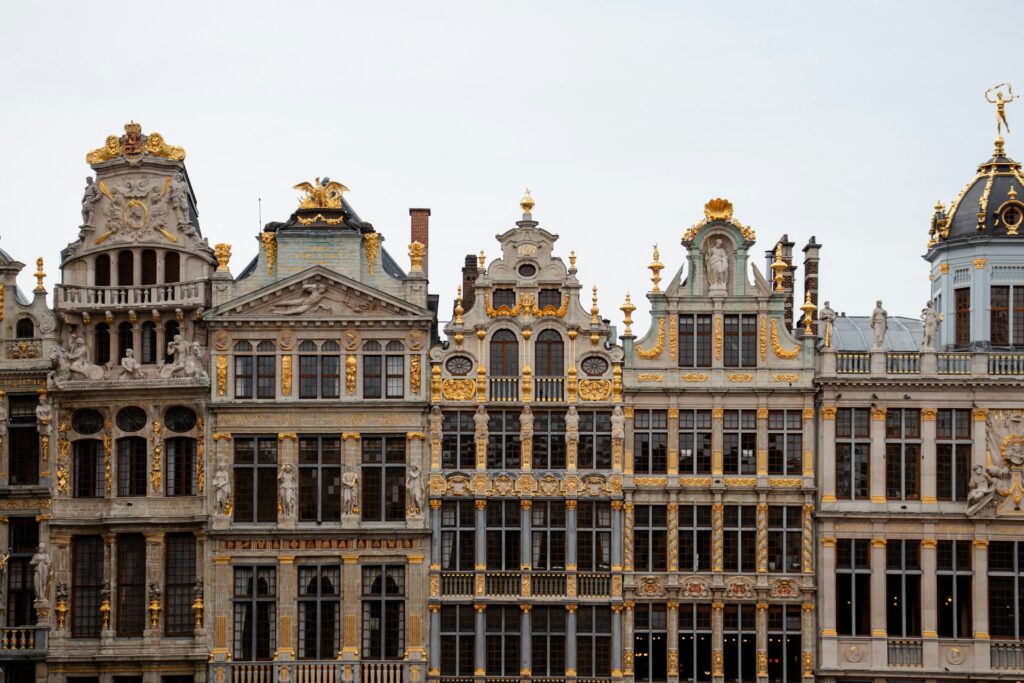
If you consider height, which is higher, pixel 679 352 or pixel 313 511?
pixel 679 352

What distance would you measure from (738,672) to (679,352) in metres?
9.69

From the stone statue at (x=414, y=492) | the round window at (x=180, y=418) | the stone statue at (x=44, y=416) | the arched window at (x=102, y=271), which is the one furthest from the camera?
the arched window at (x=102, y=271)

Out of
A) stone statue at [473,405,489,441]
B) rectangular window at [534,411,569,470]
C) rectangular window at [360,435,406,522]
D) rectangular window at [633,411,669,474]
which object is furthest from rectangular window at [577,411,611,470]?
rectangular window at [360,435,406,522]

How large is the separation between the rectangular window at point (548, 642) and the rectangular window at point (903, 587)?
31.8 ft

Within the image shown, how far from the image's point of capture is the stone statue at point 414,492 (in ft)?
170

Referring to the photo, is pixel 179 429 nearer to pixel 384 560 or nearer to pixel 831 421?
pixel 384 560

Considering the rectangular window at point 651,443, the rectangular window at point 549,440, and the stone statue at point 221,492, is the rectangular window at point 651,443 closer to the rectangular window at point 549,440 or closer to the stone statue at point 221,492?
the rectangular window at point 549,440

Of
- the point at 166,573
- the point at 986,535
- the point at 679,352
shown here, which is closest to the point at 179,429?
the point at 166,573

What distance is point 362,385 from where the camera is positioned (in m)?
52.5

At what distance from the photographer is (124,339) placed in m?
53.4

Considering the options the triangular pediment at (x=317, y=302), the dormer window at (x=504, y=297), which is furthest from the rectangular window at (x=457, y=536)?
the dormer window at (x=504, y=297)

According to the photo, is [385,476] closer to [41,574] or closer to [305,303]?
[305,303]

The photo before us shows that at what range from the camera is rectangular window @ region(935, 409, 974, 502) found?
2046 inches

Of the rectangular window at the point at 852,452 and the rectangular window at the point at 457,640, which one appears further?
Answer: the rectangular window at the point at 852,452
